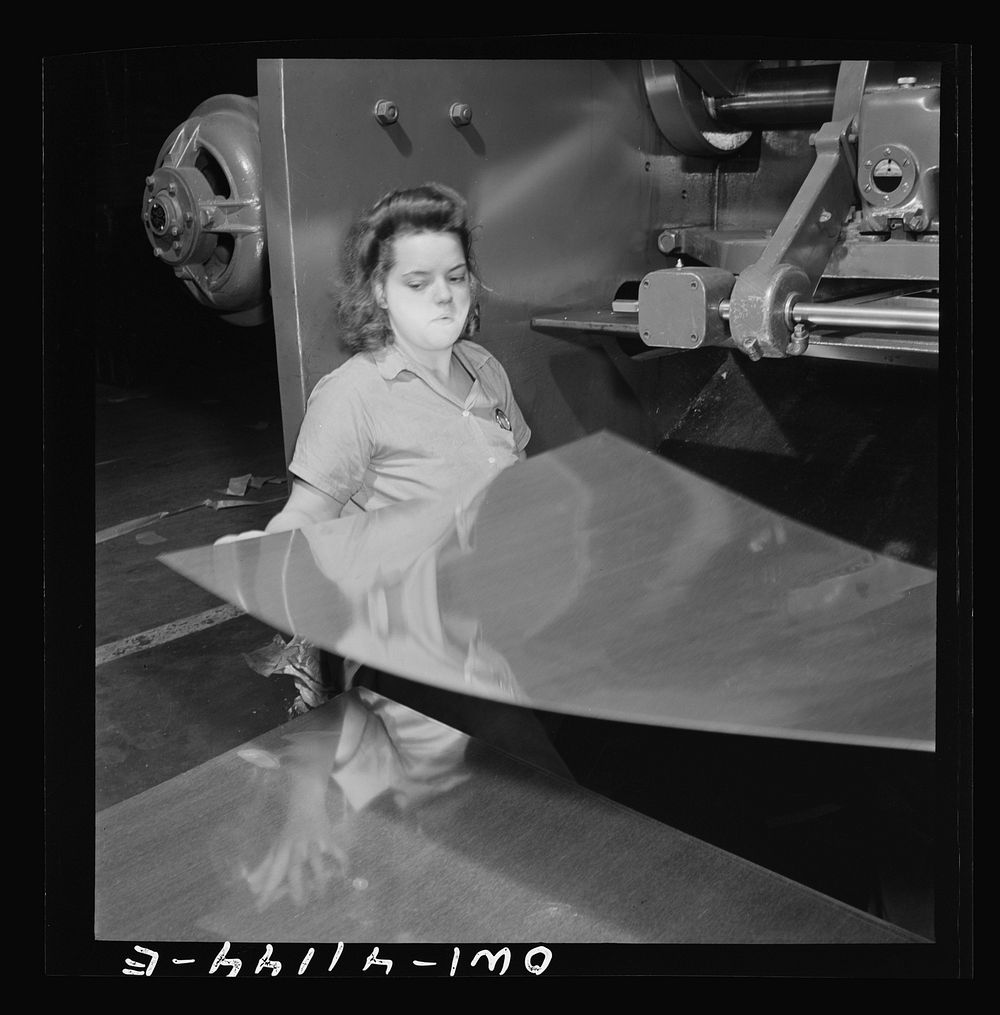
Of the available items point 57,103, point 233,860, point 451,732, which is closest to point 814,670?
point 451,732

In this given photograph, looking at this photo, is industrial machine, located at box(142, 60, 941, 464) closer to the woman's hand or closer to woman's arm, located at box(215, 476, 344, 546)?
woman's arm, located at box(215, 476, 344, 546)

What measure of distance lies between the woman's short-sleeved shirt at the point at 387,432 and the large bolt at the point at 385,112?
22cm

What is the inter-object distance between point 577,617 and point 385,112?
0.54m

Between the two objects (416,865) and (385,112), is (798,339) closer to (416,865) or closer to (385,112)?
(385,112)

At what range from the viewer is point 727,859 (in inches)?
41.7

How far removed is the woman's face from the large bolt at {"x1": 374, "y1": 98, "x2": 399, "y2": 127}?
0.38ft

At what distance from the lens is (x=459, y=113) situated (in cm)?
118

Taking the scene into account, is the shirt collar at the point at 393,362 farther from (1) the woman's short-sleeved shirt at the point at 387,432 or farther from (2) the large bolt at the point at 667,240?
(2) the large bolt at the point at 667,240

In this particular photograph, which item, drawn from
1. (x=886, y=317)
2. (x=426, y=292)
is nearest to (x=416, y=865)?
(x=426, y=292)

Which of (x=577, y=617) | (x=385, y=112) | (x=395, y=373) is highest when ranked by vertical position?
(x=385, y=112)

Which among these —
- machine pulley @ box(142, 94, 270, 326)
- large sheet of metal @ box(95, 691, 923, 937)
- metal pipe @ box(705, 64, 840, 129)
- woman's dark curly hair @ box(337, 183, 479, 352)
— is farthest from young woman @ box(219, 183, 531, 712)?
metal pipe @ box(705, 64, 840, 129)

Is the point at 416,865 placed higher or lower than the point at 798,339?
lower

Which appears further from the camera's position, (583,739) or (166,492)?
(583,739)

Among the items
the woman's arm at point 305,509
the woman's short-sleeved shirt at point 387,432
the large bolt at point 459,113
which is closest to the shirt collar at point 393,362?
the woman's short-sleeved shirt at point 387,432
